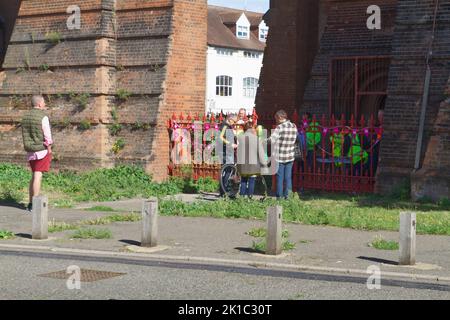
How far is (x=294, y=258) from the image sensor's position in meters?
10.8

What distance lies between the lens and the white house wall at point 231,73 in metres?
65.3

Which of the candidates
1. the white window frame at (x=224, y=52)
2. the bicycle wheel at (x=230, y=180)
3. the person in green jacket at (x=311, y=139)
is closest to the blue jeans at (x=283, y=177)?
the bicycle wheel at (x=230, y=180)

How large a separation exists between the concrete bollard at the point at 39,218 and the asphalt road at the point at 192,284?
5.26 feet

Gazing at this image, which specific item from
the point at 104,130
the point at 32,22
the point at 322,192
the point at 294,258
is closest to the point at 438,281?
the point at 294,258

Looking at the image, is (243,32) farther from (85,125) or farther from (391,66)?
(391,66)

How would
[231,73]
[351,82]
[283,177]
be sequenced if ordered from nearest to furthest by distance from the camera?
[283,177] < [351,82] < [231,73]

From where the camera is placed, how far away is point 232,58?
67.9 m

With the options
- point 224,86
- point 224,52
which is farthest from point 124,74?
point 224,86

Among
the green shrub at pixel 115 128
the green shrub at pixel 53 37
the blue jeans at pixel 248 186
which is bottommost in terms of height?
the blue jeans at pixel 248 186

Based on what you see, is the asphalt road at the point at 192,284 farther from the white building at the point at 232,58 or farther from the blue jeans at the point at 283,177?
the white building at the point at 232,58

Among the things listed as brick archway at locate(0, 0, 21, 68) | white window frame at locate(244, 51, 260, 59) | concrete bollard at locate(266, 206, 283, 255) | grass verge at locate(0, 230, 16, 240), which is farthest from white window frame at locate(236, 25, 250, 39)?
concrete bollard at locate(266, 206, 283, 255)

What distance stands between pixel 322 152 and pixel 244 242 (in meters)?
6.96

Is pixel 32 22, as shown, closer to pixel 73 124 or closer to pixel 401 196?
pixel 73 124

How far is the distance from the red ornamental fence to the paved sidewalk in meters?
4.56
